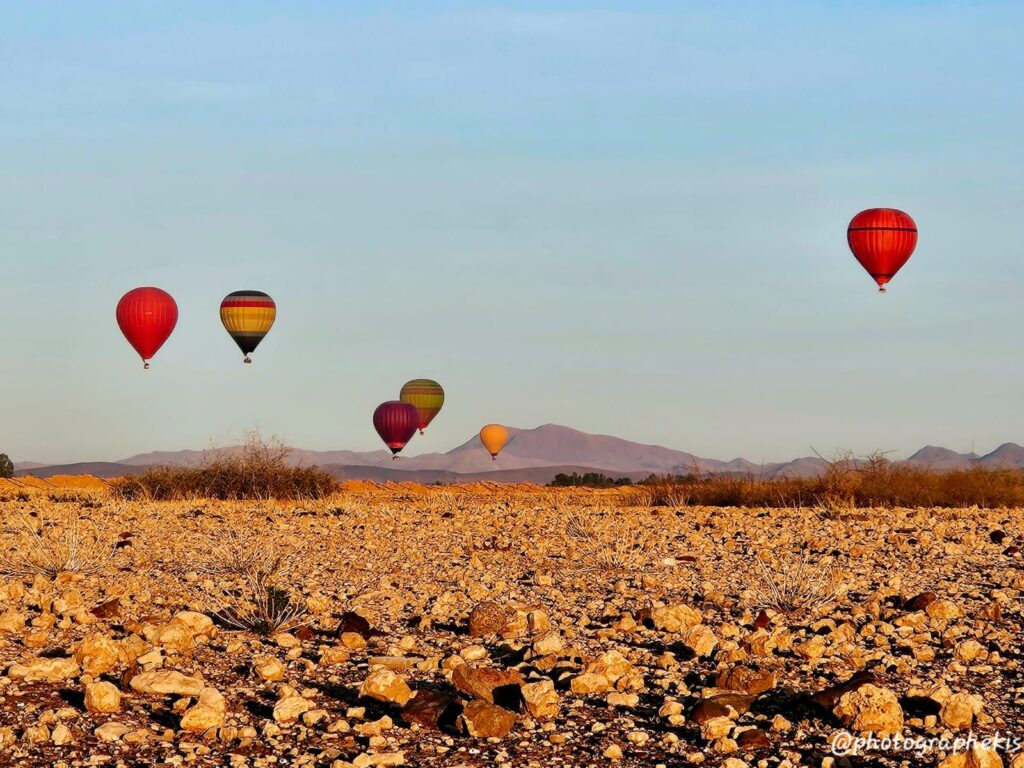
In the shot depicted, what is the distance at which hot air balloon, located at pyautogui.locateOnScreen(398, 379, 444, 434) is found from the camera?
57156 millimetres

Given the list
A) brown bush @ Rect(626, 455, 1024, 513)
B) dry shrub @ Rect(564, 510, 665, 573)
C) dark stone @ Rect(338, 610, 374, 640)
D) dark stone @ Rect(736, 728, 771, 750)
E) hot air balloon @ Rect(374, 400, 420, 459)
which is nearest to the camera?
dark stone @ Rect(736, 728, 771, 750)

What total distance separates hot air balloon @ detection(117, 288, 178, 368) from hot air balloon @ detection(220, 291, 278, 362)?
7.23 feet

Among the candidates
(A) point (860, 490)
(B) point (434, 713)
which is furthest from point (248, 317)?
(B) point (434, 713)

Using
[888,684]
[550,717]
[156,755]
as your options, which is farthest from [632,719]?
[156,755]

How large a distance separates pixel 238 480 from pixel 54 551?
53.9 feet

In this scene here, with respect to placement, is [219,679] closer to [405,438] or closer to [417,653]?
[417,653]

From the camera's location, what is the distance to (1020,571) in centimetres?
1027

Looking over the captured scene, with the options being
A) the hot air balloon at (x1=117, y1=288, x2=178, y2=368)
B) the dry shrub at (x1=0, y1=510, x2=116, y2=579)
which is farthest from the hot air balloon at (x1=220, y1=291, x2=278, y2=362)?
the dry shrub at (x1=0, y1=510, x2=116, y2=579)

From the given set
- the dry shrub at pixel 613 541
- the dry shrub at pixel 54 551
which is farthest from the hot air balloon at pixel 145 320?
the dry shrub at pixel 613 541

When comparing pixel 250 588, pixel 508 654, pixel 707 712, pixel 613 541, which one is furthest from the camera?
pixel 613 541

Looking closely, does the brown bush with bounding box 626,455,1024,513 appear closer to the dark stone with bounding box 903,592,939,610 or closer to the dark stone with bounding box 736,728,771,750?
the dark stone with bounding box 903,592,939,610

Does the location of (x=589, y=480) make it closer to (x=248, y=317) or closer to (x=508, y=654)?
(x=248, y=317)

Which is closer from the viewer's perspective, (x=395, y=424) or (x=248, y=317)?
(x=248, y=317)

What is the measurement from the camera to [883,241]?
36625mm
